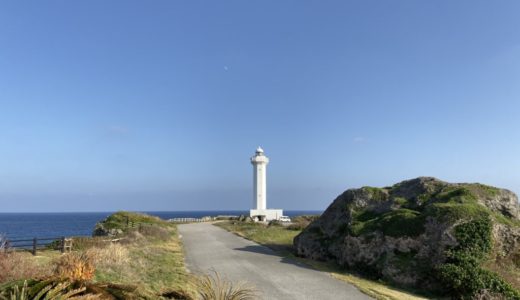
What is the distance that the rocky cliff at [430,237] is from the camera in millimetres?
14547

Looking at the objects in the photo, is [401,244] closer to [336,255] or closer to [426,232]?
[426,232]

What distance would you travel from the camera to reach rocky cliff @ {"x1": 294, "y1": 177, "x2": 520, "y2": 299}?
14.5 m

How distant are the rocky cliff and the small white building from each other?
40.4m

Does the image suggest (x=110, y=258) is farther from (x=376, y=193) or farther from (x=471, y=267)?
(x=376, y=193)

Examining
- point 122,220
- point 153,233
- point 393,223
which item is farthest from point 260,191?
Answer: point 393,223

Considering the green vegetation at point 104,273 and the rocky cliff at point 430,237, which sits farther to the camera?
the rocky cliff at point 430,237

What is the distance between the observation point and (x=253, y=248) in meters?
23.6

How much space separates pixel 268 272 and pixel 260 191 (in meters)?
48.1

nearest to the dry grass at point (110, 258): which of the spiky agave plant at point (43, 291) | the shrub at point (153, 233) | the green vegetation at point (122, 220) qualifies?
the spiky agave plant at point (43, 291)

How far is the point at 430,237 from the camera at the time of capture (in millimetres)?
16391

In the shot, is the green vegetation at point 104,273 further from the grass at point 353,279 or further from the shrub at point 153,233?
the grass at point 353,279

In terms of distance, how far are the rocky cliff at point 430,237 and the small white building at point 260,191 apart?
40.4 metres

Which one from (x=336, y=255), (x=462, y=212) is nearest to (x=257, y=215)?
(x=336, y=255)

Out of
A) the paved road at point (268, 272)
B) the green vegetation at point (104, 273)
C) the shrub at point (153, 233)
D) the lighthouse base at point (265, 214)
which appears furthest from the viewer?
the lighthouse base at point (265, 214)
